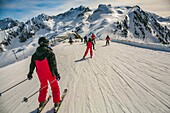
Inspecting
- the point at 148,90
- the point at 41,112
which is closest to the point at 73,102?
the point at 41,112

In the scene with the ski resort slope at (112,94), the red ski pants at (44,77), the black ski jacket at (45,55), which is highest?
the black ski jacket at (45,55)

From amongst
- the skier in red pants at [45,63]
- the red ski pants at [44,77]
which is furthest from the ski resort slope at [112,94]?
the skier in red pants at [45,63]

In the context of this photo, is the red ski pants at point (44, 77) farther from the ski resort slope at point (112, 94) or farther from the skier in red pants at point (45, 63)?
the ski resort slope at point (112, 94)

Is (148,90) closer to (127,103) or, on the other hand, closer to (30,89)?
(127,103)

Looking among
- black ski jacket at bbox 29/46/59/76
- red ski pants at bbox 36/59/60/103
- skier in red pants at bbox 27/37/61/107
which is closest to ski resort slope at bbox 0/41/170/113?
red ski pants at bbox 36/59/60/103

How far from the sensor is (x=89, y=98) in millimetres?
5496

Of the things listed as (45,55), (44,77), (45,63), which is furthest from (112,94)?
(45,55)

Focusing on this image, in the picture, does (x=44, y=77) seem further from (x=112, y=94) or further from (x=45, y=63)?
(x=112, y=94)

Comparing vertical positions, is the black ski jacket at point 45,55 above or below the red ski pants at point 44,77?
above

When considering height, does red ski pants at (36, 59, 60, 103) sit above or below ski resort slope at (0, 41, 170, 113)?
above

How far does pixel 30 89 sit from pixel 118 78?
4631mm

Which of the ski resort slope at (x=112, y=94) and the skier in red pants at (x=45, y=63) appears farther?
the ski resort slope at (x=112, y=94)

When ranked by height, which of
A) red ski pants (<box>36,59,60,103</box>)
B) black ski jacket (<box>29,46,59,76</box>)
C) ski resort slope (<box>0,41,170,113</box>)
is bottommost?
ski resort slope (<box>0,41,170,113</box>)

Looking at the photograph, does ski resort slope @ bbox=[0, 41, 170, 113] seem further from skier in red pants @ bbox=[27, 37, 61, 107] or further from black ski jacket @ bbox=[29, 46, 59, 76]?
black ski jacket @ bbox=[29, 46, 59, 76]
